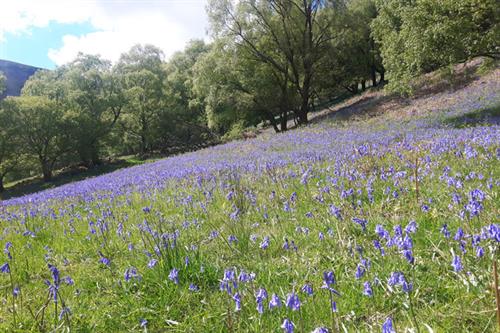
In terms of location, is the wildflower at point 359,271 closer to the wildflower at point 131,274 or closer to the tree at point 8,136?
the wildflower at point 131,274

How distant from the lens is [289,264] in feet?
11.7

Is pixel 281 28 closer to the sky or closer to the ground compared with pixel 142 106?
closer to the sky

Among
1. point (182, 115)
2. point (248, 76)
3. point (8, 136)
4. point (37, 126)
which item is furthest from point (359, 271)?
point (182, 115)

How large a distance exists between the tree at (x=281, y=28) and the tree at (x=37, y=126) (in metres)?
22.7

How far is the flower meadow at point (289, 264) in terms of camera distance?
8.49 feet

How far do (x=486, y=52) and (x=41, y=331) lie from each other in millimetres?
22711

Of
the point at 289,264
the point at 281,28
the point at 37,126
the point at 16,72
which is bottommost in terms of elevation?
the point at 289,264

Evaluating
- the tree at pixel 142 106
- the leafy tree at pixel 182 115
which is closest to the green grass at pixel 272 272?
the tree at pixel 142 106

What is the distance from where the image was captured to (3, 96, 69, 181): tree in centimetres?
3978

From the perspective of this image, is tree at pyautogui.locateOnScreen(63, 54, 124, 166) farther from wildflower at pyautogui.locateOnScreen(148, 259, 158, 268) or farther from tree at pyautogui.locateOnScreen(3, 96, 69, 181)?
wildflower at pyautogui.locateOnScreen(148, 259, 158, 268)

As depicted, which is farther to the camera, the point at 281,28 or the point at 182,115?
the point at 182,115

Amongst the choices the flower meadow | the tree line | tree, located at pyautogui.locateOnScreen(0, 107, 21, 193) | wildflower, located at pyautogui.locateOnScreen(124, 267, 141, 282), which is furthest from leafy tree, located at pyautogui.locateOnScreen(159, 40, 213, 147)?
wildflower, located at pyautogui.locateOnScreen(124, 267, 141, 282)

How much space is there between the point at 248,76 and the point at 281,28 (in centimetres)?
548

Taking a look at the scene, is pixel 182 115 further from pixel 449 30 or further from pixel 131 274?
pixel 131 274
